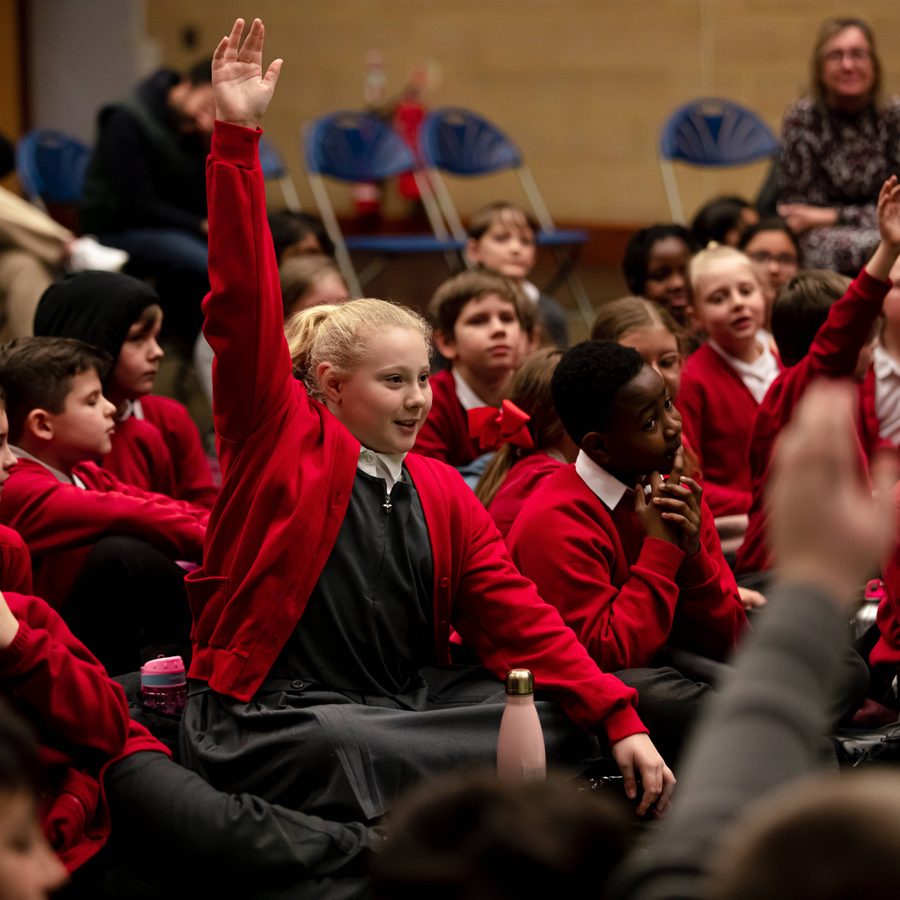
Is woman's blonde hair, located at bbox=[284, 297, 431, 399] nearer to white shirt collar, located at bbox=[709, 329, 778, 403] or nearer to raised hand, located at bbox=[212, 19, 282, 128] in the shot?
raised hand, located at bbox=[212, 19, 282, 128]

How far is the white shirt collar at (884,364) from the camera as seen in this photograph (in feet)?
10.8

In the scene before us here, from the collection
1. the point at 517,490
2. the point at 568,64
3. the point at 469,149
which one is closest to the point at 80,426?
the point at 517,490

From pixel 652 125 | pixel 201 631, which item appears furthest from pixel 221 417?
pixel 652 125

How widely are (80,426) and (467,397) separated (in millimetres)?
1089

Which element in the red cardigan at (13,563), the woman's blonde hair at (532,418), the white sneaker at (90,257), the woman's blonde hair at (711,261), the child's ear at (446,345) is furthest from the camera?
the white sneaker at (90,257)

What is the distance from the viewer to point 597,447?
271 centimetres

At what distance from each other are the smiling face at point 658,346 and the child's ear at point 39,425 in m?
1.31

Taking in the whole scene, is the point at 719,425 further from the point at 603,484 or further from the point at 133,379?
the point at 133,379

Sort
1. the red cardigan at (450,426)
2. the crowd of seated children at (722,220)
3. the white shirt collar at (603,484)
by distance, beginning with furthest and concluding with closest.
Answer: the crowd of seated children at (722,220)
the red cardigan at (450,426)
the white shirt collar at (603,484)

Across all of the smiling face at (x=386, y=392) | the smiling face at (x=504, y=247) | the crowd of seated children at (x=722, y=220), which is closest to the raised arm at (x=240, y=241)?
the smiling face at (x=386, y=392)

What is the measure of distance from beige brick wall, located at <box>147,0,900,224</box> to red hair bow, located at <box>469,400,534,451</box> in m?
4.49

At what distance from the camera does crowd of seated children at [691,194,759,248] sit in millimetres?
5121

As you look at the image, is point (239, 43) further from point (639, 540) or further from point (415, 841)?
point (415, 841)

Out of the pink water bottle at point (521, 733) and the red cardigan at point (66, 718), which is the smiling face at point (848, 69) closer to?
the pink water bottle at point (521, 733)
